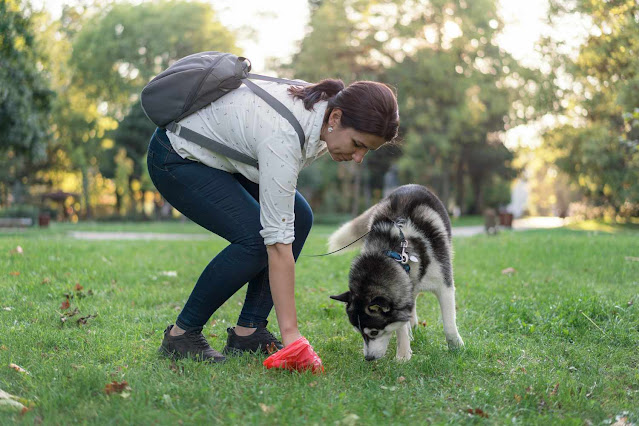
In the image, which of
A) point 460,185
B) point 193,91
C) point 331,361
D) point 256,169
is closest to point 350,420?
point 331,361

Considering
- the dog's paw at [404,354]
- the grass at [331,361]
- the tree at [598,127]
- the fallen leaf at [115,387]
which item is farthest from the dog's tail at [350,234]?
the tree at [598,127]

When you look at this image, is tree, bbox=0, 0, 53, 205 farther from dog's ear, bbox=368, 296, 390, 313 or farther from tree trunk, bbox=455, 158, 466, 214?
tree trunk, bbox=455, 158, 466, 214

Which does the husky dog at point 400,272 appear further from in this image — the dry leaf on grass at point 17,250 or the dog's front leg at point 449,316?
the dry leaf on grass at point 17,250

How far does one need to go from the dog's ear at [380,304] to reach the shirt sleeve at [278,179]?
93 cm

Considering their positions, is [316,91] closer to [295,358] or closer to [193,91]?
[193,91]

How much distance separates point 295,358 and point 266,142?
1265 mm

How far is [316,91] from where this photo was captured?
3.15 metres

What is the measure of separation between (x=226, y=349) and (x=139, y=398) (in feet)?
3.59

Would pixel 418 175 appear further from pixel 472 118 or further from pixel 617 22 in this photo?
pixel 617 22

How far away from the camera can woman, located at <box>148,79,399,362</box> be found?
301cm

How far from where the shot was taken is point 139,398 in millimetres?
2742

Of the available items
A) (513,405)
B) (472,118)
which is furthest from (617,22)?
(472,118)

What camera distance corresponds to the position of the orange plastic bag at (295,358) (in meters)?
3.23

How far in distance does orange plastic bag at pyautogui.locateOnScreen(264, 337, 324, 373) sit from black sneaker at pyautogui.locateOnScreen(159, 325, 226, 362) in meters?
0.42
